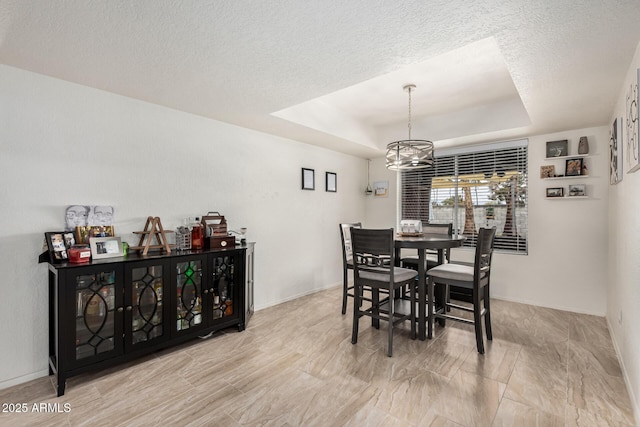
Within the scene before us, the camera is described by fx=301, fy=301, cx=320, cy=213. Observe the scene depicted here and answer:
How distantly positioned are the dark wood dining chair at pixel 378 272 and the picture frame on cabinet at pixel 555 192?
2242 millimetres

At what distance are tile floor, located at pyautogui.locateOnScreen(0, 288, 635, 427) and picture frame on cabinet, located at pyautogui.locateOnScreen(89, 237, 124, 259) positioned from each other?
866mm

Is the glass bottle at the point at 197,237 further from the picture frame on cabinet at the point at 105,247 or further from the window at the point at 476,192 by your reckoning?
the window at the point at 476,192

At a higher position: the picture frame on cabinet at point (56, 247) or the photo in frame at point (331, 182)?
the photo in frame at point (331, 182)

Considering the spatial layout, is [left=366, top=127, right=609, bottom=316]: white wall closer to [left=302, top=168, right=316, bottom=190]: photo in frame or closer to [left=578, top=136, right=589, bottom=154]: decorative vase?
[left=578, top=136, right=589, bottom=154]: decorative vase

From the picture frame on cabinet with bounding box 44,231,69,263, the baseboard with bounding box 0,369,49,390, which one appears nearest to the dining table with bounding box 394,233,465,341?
the picture frame on cabinet with bounding box 44,231,69,263

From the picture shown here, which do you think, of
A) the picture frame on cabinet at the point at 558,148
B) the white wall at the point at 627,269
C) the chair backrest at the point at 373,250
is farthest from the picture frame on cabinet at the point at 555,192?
the chair backrest at the point at 373,250

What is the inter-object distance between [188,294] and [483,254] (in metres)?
2.59

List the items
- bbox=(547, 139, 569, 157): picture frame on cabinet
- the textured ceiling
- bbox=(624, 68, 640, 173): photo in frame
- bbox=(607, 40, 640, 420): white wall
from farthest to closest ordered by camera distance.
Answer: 1. bbox=(547, 139, 569, 157): picture frame on cabinet
2. bbox=(607, 40, 640, 420): white wall
3. bbox=(624, 68, 640, 173): photo in frame
4. the textured ceiling

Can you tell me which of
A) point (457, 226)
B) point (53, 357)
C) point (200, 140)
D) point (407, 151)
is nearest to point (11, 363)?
point (53, 357)

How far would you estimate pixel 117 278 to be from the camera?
2211 millimetres

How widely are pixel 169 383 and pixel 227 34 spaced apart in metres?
2.31

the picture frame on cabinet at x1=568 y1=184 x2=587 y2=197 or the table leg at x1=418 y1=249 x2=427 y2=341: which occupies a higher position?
the picture frame on cabinet at x1=568 y1=184 x2=587 y2=197

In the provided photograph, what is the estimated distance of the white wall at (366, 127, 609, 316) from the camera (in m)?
3.44

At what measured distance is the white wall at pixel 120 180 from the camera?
214 centimetres
